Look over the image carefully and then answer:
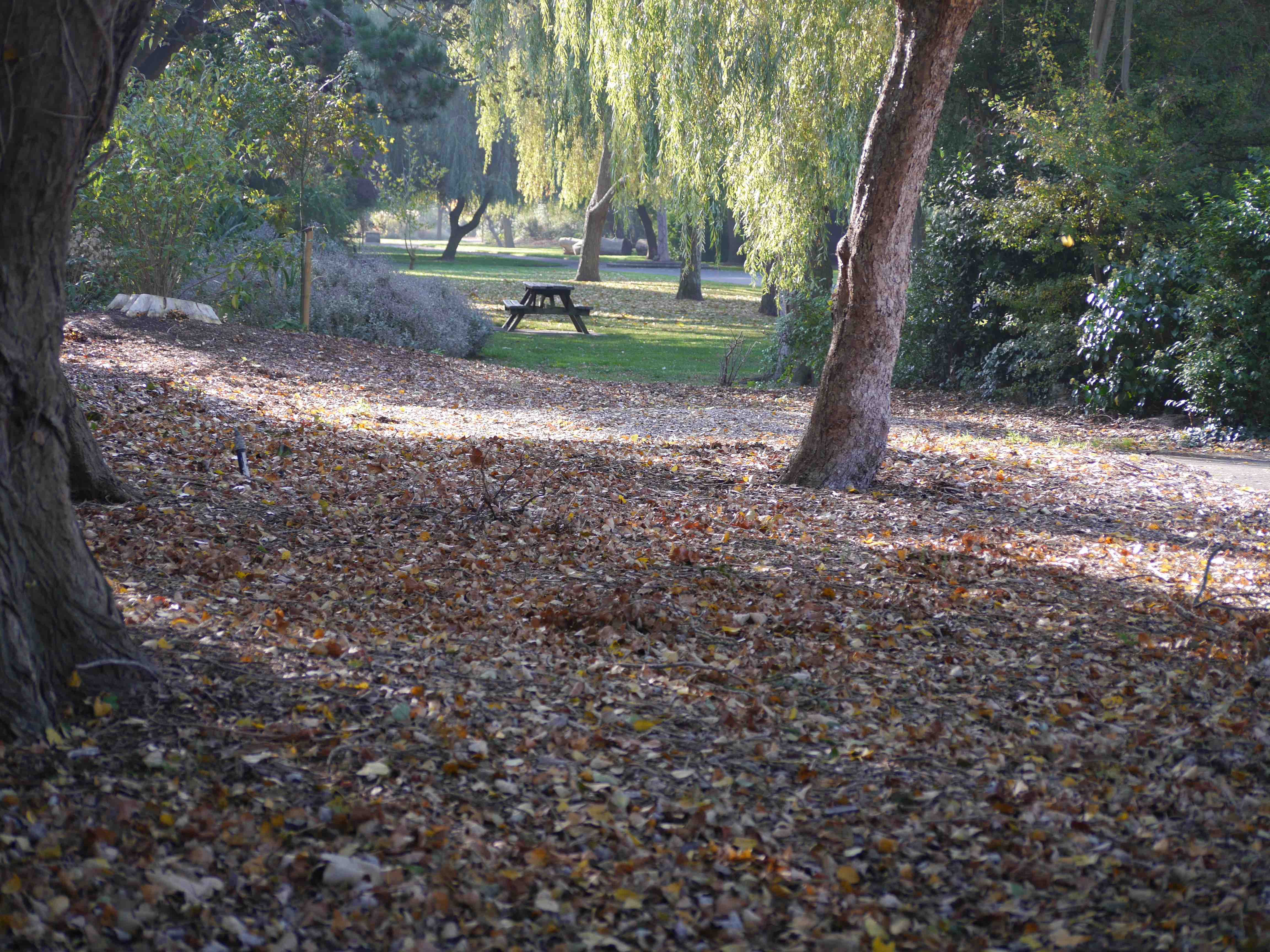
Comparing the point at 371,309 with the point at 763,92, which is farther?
the point at 371,309

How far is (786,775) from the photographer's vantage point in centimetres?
337

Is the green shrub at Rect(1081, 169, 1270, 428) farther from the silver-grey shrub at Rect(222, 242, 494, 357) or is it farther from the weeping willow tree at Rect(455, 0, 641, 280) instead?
the weeping willow tree at Rect(455, 0, 641, 280)

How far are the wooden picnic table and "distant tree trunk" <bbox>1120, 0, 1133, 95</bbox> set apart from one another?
8871 millimetres

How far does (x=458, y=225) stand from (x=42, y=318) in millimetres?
40168

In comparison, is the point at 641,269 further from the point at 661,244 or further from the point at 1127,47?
the point at 1127,47

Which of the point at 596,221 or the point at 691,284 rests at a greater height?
the point at 596,221

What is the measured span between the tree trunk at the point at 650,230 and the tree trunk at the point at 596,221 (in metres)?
6.33

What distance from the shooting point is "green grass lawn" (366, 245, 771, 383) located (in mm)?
15250

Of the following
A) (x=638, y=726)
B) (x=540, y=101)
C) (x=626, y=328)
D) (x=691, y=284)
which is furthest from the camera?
(x=691, y=284)

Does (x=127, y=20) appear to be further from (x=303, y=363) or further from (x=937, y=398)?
(x=937, y=398)

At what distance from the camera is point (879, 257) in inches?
265

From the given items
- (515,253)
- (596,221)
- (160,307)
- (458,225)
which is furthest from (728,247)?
(160,307)

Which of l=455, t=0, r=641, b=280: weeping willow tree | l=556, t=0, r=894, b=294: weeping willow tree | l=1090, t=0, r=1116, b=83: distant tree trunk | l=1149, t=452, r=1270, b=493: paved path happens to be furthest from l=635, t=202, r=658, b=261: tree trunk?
l=1149, t=452, r=1270, b=493: paved path

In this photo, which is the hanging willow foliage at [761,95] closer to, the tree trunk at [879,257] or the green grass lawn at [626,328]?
the green grass lawn at [626,328]
